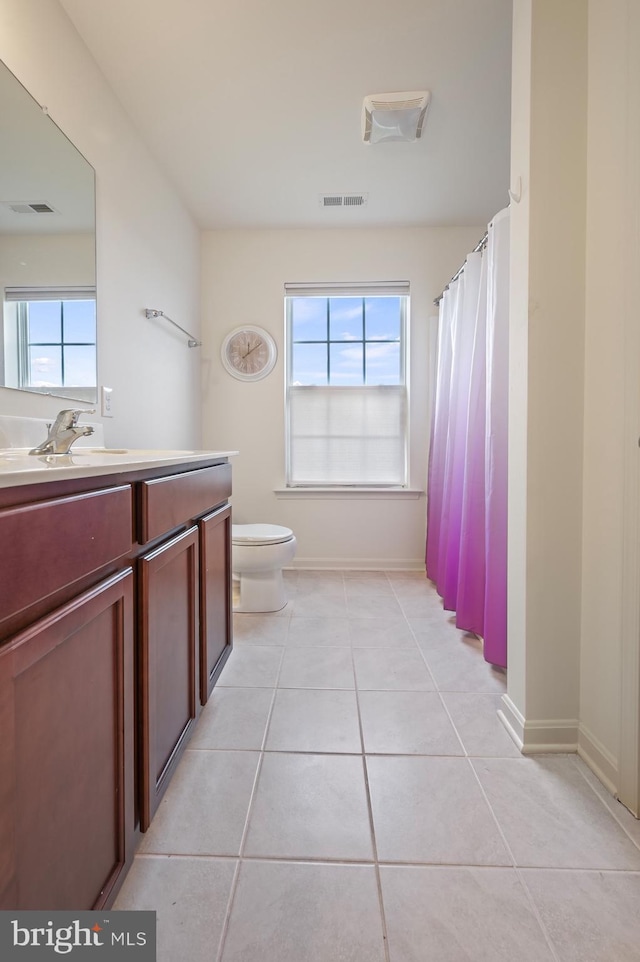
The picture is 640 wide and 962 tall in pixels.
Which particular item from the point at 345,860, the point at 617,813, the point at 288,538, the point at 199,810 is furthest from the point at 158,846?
the point at 288,538

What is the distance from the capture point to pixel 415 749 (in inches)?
48.7

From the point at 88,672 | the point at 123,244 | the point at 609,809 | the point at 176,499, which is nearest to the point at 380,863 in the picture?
the point at 609,809

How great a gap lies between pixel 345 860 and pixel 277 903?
160 mm

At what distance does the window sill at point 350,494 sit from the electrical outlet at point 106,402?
140 centimetres

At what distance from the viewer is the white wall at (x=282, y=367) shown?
288 cm

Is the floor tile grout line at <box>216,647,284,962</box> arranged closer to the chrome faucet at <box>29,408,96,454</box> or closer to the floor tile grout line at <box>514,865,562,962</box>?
the floor tile grout line at <box>514,865,562,962</box>

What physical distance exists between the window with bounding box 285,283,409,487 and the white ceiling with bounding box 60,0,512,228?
710 mm

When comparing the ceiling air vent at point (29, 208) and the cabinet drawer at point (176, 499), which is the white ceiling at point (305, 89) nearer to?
the ceiling air vent at point (29, 208)

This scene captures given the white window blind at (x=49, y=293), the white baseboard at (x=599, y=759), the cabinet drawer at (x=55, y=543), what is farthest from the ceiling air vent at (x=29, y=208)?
the white baseboard at (x=599, y=759)

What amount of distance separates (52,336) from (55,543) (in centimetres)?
112

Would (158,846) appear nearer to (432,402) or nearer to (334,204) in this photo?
(432,402)

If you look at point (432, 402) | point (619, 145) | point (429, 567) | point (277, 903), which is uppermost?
point (619, 145)

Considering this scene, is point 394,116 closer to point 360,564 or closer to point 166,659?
point 166,659

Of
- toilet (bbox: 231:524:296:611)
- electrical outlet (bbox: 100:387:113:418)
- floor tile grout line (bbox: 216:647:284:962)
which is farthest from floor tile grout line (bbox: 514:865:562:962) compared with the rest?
electrical outlet (bbox: 100:387:113:418)
